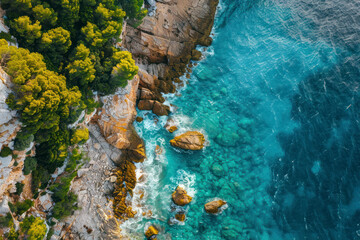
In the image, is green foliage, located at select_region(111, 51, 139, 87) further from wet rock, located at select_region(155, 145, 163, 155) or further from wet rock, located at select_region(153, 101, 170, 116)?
wet rock, located at select_region(155, 145, 163, 155)

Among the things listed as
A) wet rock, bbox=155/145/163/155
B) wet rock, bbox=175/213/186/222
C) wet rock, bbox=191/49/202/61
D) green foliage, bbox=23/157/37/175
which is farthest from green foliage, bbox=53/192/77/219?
wet rock, bbox=191/49/202/61

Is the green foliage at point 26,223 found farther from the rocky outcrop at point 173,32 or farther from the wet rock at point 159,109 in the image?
the rocky outcrop at point 173,32

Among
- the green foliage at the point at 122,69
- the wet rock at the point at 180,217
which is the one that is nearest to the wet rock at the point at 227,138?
the wet rock at the point at 180,217

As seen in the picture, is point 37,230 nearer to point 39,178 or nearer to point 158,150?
point 39,178

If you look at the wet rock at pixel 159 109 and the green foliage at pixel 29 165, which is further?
the wet rock at pixel 159 109

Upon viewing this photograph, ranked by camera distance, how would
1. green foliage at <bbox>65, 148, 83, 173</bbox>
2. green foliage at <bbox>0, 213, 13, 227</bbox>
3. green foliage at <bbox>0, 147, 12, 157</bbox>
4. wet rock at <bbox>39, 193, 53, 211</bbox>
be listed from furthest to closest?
green foliage at <bbox>65, 148, 83, 173</bbox>, wet rock at <bbox>39, 193, 53, 211</bbox>, green foliage at <bbox>0, 147, 12, 157</bbox>, green foliage at <bbox>0, 213, 13, 227</bbox>

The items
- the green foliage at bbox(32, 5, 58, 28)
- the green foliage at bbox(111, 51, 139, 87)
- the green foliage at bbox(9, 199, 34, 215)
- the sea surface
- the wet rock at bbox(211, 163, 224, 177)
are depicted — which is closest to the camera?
the green foliage at bbox(9, 199, 34, 215)
